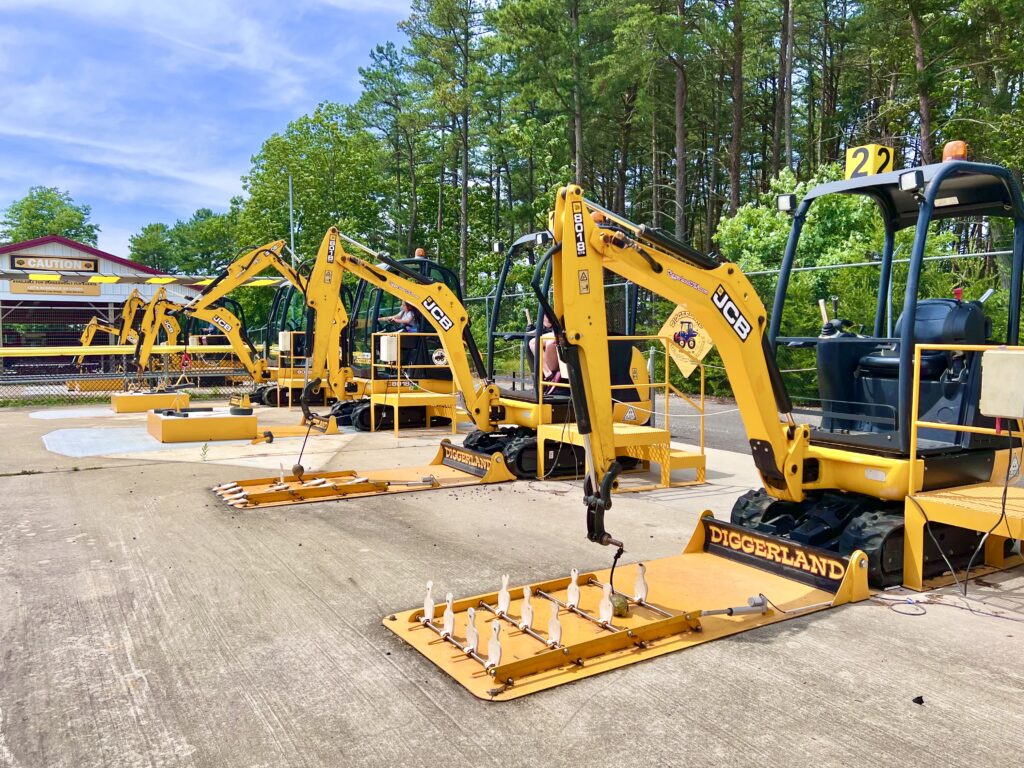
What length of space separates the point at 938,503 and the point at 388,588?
3716 millimetres

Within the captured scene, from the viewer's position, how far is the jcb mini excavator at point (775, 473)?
177 inches

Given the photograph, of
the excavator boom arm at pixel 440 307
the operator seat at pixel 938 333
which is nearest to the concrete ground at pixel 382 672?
the operator seat at pixel 938 333

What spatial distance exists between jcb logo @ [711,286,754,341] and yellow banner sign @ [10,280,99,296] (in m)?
33.8

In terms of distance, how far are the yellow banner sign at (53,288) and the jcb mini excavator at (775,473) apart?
3316 centimetres

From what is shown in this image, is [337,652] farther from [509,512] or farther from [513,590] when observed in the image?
[509,512]

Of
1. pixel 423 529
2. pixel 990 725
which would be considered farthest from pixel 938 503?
pixel 423 529

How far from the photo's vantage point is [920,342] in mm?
6004

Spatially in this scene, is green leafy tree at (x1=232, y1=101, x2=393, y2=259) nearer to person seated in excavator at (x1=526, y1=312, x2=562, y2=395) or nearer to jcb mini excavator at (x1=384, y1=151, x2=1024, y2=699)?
person seated in excavator at (x1=526, y1=312, x2=562, y2=395)

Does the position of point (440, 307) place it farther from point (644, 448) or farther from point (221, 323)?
point (221, 323)

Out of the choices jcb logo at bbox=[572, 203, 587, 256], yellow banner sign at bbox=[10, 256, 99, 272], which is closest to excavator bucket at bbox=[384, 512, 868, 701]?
jcb logo at bbox=[572, 203, 587, 256]

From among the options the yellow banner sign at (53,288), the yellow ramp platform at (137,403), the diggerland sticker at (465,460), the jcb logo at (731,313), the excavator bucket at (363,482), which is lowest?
the excavator bucket at (363,482)

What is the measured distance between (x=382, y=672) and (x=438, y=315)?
794 centimetres

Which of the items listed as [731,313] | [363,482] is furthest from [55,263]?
[731,313]

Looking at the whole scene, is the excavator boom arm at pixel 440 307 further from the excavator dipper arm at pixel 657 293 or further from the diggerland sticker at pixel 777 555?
the excavator dipper arm at pixel 657 293
